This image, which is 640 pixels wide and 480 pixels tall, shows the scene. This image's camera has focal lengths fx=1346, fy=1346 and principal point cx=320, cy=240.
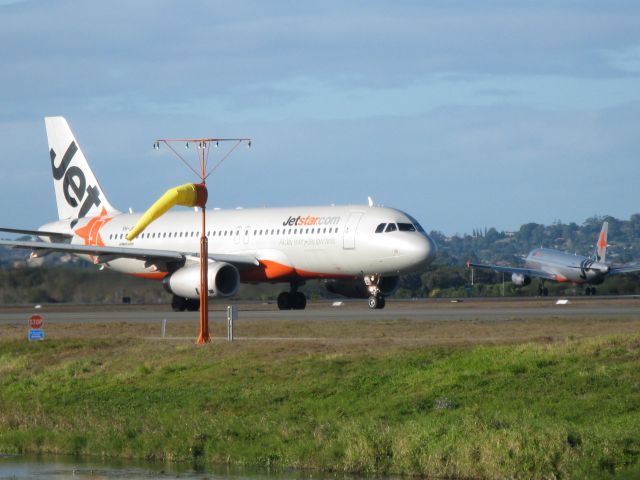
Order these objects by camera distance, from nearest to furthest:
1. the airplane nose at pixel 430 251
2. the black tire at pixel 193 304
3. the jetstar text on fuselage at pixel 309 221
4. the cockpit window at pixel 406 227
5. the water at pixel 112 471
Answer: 1. the water at pixel 112 471
2. the airplane nose at pixel 430 251
3. the cockpit window at pixel 406 227
4. the jetstar text on fuselage at pixel 309 221
5. the black tire at pixel 193 304

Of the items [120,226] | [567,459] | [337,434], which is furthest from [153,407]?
[120,226]

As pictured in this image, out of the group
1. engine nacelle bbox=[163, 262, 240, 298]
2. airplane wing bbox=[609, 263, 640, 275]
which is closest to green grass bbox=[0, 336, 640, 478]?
engine nacelle bbox=[163, 262, 240, 298]

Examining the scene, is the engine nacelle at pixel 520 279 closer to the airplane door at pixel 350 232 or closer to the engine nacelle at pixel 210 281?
the airplane door at pixel 350 232

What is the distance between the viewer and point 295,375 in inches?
1042

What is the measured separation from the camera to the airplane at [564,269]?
95.7m

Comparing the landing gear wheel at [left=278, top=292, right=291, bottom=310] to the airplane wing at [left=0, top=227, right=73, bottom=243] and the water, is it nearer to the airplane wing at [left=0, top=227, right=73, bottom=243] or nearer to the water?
the airplane wing at [left=0, top=227, right=73, bottom=243]

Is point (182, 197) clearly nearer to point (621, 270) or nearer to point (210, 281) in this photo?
point (210, 281)

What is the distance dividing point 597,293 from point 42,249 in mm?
48134

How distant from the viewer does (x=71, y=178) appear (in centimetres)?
6084

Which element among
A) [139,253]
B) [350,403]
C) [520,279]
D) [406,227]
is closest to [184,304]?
[139,253]

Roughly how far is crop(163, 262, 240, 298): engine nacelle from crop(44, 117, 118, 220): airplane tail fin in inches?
497

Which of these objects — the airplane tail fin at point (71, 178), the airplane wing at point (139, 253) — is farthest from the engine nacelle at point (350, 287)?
the airplane tail fin at point (71, 178)

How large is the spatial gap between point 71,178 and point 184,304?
11392 mm

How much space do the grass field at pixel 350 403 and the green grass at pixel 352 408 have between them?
33 mm
